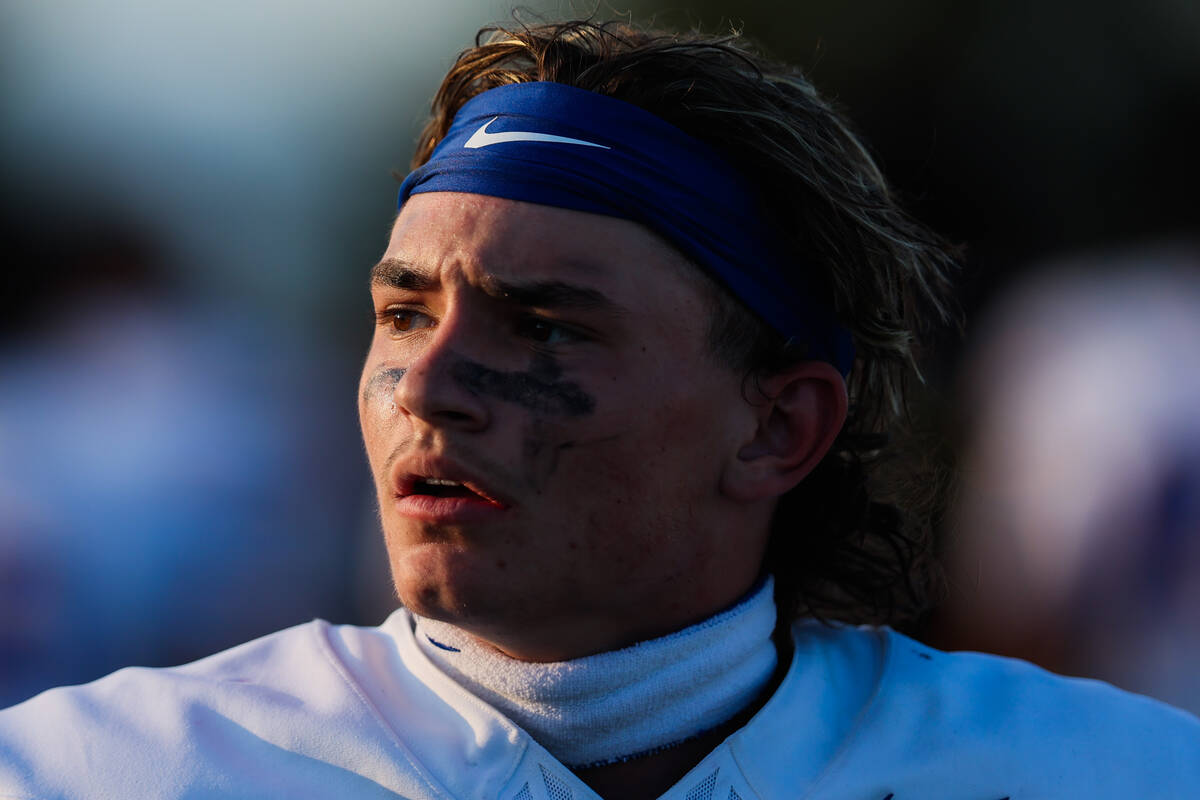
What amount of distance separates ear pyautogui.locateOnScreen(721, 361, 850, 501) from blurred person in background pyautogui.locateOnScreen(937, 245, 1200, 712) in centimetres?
163

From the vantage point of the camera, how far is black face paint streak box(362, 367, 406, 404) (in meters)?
2.42

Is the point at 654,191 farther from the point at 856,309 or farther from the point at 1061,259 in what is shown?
the point at 1061,259

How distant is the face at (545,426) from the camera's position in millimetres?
2242

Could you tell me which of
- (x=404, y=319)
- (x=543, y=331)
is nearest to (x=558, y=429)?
(x=543, y=331)

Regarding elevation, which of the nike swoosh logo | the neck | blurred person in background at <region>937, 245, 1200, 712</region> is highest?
the nike swoosh logo

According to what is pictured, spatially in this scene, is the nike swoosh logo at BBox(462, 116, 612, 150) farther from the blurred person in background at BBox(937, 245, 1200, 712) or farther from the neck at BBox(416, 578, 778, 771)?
the blurred person in background at BBox(937, 245, 1200, 712)

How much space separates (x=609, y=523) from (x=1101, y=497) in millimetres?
2778

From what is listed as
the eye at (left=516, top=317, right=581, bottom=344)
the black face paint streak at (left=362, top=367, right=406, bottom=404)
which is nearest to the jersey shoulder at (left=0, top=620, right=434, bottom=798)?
the black face paint streak at (left=362, top=367, right=406, bottom=404)

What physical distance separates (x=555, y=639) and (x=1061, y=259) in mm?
4197

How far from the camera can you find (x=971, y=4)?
838 centimetres

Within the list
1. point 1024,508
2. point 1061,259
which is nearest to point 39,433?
point 1024,508

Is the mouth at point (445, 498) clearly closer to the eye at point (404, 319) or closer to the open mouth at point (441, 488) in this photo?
the open mouth at point (441, 488)

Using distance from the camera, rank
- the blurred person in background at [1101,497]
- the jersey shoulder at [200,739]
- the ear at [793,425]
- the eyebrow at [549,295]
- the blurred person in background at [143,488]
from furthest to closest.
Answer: the blurred person in background at [143,488]
the blurred person in background at [1101,497]
the ear at [793,425]
the eyebrow at [549,295]
the jersey shoulder at [200,739]

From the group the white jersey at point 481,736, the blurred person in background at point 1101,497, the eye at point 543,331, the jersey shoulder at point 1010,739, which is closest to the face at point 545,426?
the eye at point 543,331
